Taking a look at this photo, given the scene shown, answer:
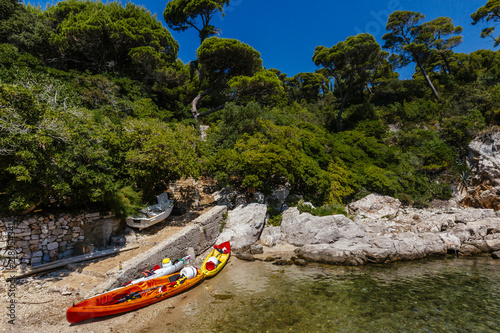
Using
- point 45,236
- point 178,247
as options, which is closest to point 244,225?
point 178,247

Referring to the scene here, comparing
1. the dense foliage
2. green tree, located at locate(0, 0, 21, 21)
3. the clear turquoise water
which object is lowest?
the clear turquoise water

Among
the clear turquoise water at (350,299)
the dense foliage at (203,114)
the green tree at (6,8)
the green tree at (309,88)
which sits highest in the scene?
the green tree at (309,88)

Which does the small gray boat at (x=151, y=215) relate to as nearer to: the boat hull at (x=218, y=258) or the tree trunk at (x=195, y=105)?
the boat hull at (x=218, y=258)

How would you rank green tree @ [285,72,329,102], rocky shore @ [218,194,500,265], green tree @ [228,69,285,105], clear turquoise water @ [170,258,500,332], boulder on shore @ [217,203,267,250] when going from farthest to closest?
1. green tree @ [285,72,329,102]
2. green tree @ [228,69,285,105]
3. boulder on shore @ [217,203,267,250]
4. rocky shore @ [218,194,500,265]
5. clear turquoise water @ [170,258,500,332]

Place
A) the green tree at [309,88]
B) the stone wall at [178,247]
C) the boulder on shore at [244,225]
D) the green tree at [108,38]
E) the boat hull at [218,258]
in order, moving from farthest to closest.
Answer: the green tree at [309,88] < the green tree at [108,38] < the boulder on shore at [244,225] < the boat hull at [218,258] < the stone wall at [178,247]

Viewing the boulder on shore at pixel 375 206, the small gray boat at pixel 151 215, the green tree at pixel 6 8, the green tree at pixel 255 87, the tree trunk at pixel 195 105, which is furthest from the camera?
the tree trunk at pixel 195 105

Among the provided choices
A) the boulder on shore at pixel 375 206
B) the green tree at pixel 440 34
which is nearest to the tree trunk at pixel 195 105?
the boulder on shore at pixel 375 206

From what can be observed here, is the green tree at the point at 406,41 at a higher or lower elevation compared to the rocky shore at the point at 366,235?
higher

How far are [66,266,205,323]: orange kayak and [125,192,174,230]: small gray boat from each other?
3.29 m

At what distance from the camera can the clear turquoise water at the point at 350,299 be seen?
Answer: 632cm

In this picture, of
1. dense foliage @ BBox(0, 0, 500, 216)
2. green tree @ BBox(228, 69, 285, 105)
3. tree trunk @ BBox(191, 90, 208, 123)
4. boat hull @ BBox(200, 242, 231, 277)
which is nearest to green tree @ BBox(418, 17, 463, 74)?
dense foliage @ BBox(0, 0, 500, 216)

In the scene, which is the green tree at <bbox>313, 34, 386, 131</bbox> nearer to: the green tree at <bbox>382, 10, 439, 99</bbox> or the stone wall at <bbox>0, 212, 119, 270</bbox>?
the green tree at <bbox>382, 10, 439, 99</bbox>

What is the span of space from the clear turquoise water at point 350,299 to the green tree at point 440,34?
2876cm

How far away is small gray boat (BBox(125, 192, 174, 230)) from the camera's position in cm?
1030
